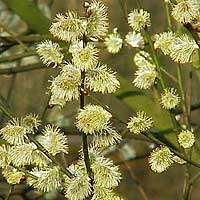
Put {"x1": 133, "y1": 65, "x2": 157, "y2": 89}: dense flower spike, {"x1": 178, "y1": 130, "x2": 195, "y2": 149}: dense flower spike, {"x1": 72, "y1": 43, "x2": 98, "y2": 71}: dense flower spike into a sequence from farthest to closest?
{"x1": 133, "y1": 65, "x2": 157, "y2": 89}: dense flower spike → {"x1": 178, "y1": 130, "x2": 195, "y2": 149}: dense flower spike → {"x1": 72, "y1": 43, "x2": 98, "y2": 71}: dense flower spike

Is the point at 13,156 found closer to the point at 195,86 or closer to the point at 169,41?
the point at 169,41

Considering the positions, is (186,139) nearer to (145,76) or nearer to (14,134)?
(145,76)

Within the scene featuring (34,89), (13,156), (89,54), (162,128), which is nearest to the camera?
(89,54)

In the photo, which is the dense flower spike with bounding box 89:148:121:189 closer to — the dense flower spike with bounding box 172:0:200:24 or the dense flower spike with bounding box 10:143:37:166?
the dense flower spike with bounding box 10:143:37:166

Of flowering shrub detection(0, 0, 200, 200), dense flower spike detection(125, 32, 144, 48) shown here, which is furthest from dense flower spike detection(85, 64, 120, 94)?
dense flower spike detection(125, 32, 144, 48)

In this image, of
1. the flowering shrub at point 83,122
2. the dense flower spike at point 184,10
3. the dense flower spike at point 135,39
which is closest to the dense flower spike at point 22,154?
the flowering shrub at point 83,122

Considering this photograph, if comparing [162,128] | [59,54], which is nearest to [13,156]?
[59,54]
